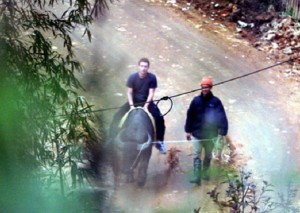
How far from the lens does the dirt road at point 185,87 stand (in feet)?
29.1

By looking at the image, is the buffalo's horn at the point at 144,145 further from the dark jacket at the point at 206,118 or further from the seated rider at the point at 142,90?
the dark jacket at the point at 206,118

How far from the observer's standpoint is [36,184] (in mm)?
6695

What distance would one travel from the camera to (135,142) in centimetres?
859

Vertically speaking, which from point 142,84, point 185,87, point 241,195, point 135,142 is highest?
point 142,84

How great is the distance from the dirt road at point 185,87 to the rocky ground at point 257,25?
0.20 metres

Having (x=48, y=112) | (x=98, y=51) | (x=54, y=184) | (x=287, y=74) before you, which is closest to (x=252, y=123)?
(x=287, y=74)

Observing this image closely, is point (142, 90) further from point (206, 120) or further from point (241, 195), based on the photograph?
point (241, 195)

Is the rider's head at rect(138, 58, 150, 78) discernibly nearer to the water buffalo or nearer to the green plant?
the water buffalo

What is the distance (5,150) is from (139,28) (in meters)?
7.43

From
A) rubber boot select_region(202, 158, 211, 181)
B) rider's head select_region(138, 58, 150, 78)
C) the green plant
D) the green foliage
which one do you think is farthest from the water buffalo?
the green plant

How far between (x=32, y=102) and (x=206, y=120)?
290 centimetres

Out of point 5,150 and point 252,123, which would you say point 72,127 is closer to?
point 5,150

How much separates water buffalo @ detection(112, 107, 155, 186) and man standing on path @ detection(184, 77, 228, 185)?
21.6 inches

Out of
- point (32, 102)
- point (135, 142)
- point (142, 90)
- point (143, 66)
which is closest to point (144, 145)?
point (135, 142)
